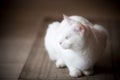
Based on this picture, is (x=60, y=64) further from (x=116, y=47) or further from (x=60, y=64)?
(x=116, y=47)

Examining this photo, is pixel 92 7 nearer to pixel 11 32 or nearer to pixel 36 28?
pixel 36 28

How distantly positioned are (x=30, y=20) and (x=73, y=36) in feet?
4.40

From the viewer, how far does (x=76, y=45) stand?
5.33ft

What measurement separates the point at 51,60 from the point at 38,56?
5.2 inches

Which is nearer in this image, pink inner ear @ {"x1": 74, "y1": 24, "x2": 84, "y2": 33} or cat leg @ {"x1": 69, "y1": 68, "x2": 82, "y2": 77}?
pink inner ear @ {"x1": 74, "y1": 24, "x2": 84, "y2": 33}

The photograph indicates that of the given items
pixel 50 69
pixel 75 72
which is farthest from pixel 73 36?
pixel 50 69

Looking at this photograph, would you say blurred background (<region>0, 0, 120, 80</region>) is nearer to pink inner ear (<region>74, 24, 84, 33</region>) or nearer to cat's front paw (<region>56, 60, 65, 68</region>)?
cat's front paw (<region>56, 60, 65, 68</region>)

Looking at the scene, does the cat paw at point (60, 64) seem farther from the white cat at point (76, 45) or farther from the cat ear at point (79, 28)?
the cat ear at point (79, 28)

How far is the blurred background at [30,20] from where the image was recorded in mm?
2096

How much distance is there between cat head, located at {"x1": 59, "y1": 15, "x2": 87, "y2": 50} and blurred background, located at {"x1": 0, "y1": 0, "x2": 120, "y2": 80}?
0.42 m

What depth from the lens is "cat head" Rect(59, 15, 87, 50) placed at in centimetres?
160

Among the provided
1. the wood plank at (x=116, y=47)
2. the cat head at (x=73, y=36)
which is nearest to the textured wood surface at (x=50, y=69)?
the wood plank at (x=116, y=47)

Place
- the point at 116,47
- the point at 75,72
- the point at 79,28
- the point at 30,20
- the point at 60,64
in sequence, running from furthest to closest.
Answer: the point at 30,20 < the point at 116,47 < the point at 60,64 < the point at 75,72 < the point at 79,28

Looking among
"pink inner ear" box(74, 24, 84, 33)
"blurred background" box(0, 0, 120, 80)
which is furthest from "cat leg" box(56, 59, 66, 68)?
"pink inner ear" box(74, 24, 84, 33)
